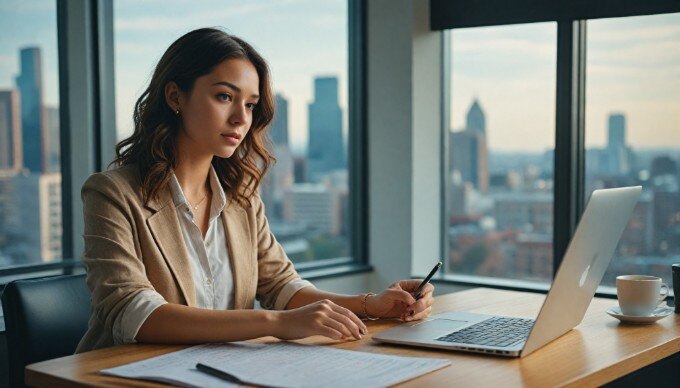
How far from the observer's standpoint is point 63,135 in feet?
9.90

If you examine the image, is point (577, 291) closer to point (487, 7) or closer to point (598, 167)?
point (598, 167)

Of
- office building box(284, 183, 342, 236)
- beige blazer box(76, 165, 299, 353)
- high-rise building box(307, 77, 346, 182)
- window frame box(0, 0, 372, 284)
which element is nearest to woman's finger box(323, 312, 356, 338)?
beige blazer box(76, 165, 299, 353)

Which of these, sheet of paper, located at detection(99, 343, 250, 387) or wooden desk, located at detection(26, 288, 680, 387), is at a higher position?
sheet of paper, located at detection(99, 343, 250, 387)

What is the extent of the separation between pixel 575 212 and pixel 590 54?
0.62 meters

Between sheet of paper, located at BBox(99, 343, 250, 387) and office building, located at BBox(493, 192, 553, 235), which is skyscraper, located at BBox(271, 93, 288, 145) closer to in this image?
office building, located at BBox(493, 192, 553, 235)

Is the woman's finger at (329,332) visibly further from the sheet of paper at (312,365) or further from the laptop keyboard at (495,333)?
the laptop keyboard at (495,333)

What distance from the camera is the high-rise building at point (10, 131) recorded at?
9.36 feet

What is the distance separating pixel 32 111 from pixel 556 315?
1.85 metres

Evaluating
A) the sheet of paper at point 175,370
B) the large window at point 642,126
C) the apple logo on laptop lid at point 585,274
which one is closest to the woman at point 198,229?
the sheet of paper at point 175,370

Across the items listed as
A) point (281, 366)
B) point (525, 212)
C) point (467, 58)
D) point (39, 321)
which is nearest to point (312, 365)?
point (281, 366)

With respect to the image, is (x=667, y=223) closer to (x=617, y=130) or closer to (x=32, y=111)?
(x=617, y=130)

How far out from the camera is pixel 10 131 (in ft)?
9.43

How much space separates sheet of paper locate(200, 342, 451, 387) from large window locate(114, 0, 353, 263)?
193 centimetres

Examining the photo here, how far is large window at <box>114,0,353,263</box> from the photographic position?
12.2 ft
